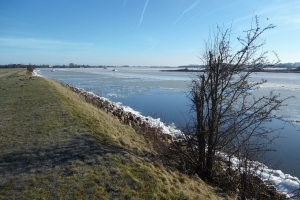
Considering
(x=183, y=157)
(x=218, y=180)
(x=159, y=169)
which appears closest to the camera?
(x=159, y=169)

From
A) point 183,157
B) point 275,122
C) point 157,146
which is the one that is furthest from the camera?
point 275,122

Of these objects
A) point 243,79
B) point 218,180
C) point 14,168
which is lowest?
point 218,180

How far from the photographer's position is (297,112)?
1688 cm

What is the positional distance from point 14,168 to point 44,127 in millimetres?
3480

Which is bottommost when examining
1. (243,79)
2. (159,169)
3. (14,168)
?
(159,169)

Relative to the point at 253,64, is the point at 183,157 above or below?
below

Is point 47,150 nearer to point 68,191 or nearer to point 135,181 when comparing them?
point 68,191

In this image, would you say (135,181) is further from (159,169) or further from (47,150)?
(47,150)

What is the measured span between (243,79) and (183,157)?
141 inches

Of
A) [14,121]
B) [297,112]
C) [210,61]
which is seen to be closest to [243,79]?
[210,61]

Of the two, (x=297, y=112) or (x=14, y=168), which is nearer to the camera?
(x=14, y=168)

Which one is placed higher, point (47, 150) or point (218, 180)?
point (47, 150)

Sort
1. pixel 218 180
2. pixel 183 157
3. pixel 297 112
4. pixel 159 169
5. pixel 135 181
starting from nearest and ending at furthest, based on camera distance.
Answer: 1. pixel 135 181
2. pixel 159 169
3. pixel 218 180
4. pixel 183 157
5. pixel 297 112

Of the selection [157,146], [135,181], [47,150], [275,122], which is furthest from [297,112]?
[47,150]
